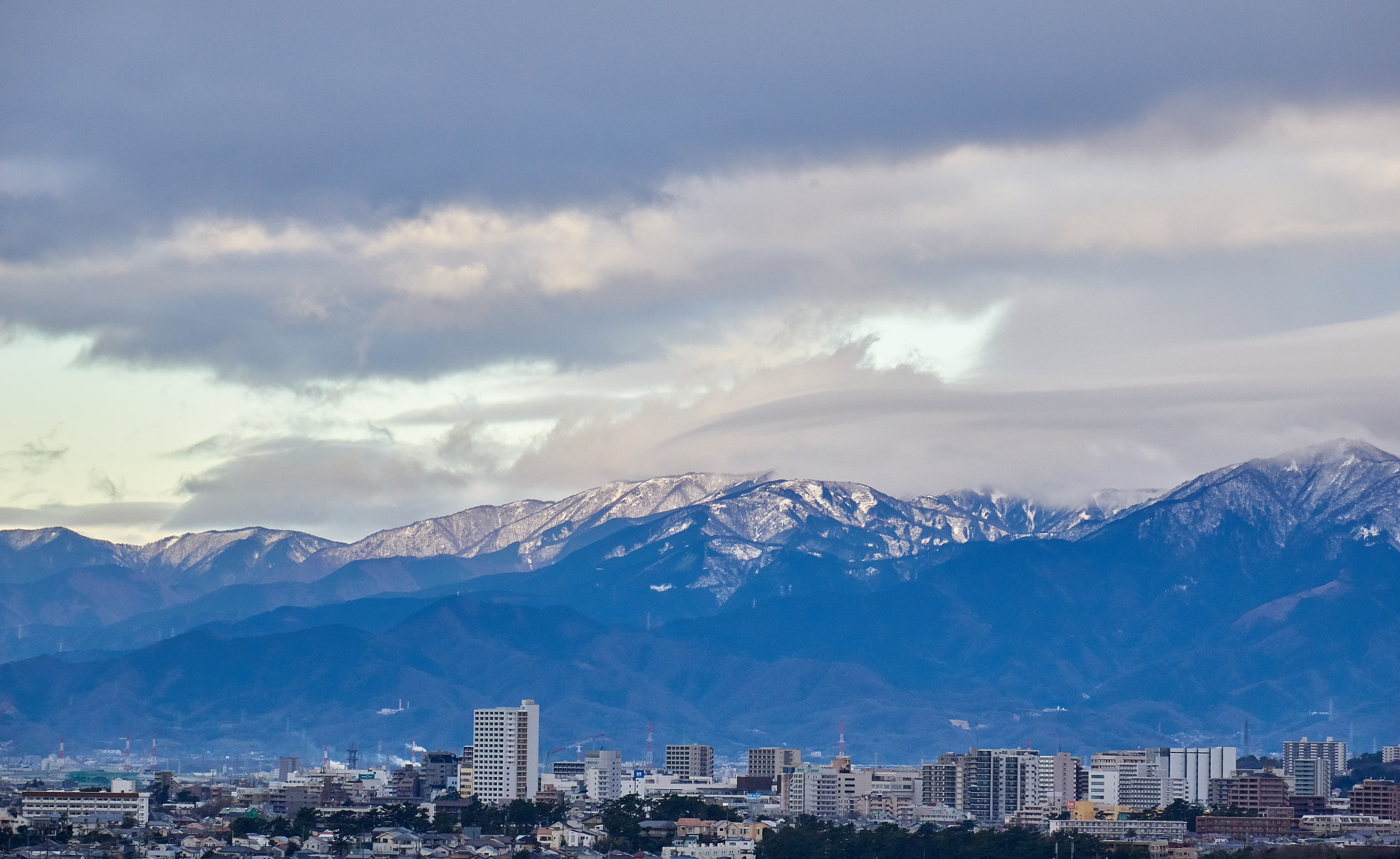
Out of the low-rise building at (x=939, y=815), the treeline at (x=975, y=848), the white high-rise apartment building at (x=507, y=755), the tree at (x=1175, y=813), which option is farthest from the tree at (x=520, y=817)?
the tree at (x=1175, y=813)

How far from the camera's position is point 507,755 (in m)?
192

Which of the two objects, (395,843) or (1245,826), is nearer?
(395,843)

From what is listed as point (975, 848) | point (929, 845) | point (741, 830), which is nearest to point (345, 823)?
point (741, 830)

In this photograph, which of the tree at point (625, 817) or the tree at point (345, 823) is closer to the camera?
the tree at point (345, 823)

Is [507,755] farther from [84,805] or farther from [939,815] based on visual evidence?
[84,805]

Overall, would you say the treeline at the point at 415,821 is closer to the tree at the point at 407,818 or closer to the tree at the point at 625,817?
the tree at the point at 407,818

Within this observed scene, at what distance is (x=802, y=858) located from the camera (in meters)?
136

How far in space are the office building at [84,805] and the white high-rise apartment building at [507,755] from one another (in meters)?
27.7

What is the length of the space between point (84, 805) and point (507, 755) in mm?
36525

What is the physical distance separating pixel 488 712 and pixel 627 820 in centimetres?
4422

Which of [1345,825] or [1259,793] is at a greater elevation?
[1259,793]

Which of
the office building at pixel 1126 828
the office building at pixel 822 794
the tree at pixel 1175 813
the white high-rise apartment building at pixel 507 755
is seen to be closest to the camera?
the office building at pixel 1126 828

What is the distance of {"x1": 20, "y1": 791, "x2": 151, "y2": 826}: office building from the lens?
531 feet

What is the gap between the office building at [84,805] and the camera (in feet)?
531
